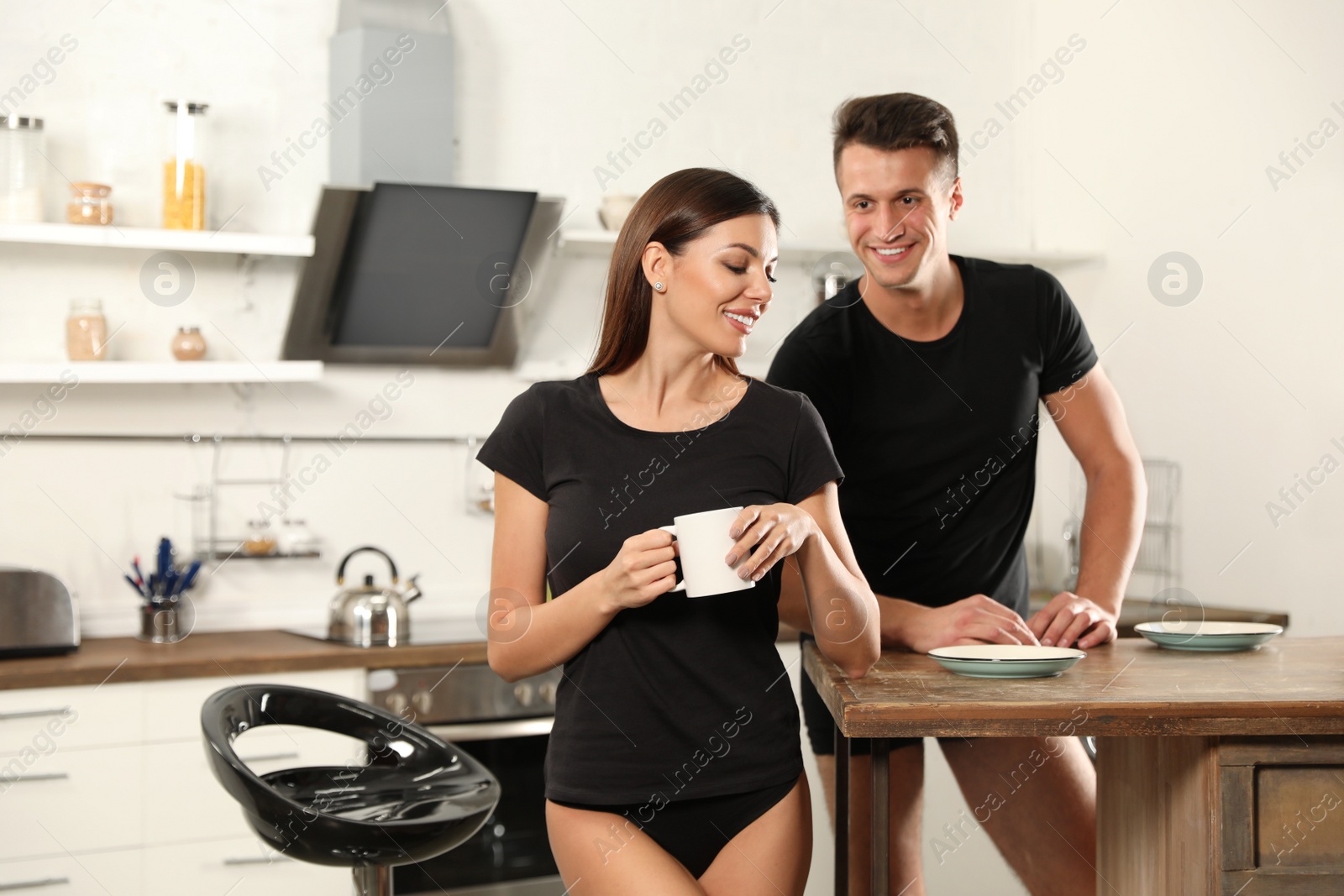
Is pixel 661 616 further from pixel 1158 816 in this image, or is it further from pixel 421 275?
pixel 421 275

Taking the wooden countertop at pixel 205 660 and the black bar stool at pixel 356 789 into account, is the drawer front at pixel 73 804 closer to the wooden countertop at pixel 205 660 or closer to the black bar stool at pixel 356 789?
the wooden countertop at pixel 205 660

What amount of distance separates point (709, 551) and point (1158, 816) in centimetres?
74

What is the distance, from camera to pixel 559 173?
3635 millimetres

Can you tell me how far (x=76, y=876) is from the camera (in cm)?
255

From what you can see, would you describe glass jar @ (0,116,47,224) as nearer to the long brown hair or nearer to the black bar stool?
the black bar stool

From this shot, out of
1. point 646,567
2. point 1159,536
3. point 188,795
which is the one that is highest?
point 646,567

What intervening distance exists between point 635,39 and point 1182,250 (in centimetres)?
181

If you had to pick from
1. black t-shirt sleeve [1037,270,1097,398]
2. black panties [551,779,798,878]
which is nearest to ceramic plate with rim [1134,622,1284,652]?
black t-shirt sleeve [1037,270,1097,398]

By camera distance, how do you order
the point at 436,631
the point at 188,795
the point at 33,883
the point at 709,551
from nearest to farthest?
the point at 709,551
the point at 33,883
the point at 188,795
the point at 436,631

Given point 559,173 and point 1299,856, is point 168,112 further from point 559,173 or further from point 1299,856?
point 1299,856

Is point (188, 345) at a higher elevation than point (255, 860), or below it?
higher

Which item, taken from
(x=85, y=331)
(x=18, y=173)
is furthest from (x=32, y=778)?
(x=18, y=173)

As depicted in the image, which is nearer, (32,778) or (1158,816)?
(1158,816)

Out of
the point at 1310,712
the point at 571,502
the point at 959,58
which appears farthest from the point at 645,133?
the point at 1310,712
